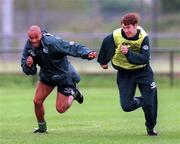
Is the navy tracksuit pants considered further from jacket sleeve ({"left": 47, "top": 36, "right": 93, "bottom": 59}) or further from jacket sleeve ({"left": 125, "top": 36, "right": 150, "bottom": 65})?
jacket sleeve ({"left": 47, "top": 36, "right": 93, "bottom": 59})

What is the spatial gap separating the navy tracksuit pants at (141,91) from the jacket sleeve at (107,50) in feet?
1.08

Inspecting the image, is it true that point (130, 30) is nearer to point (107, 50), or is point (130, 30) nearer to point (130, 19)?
A: point (130, 19)

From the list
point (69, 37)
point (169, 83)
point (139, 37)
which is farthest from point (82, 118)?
point (69, 37)

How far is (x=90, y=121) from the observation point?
14.6 meters

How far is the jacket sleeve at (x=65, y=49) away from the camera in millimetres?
11836

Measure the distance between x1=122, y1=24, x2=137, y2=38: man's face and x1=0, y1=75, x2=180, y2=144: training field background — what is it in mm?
1610

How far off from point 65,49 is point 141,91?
4.53 feet

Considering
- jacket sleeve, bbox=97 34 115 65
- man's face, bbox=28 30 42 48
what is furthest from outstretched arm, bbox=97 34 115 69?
man's face, bbox=28 30 42 48

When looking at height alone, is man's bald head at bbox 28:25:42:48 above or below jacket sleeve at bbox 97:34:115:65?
above

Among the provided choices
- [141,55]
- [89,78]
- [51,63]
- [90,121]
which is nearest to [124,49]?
[141,55]

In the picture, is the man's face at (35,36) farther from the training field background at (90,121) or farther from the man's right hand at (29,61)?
the training field background at (90,121)

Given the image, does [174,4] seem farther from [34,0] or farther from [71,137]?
[71,137]

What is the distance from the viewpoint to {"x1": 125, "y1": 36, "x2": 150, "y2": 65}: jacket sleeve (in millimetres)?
11438

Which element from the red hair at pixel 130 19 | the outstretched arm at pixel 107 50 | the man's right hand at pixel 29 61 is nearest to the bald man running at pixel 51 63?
the man's right hand at pixel 29 61
